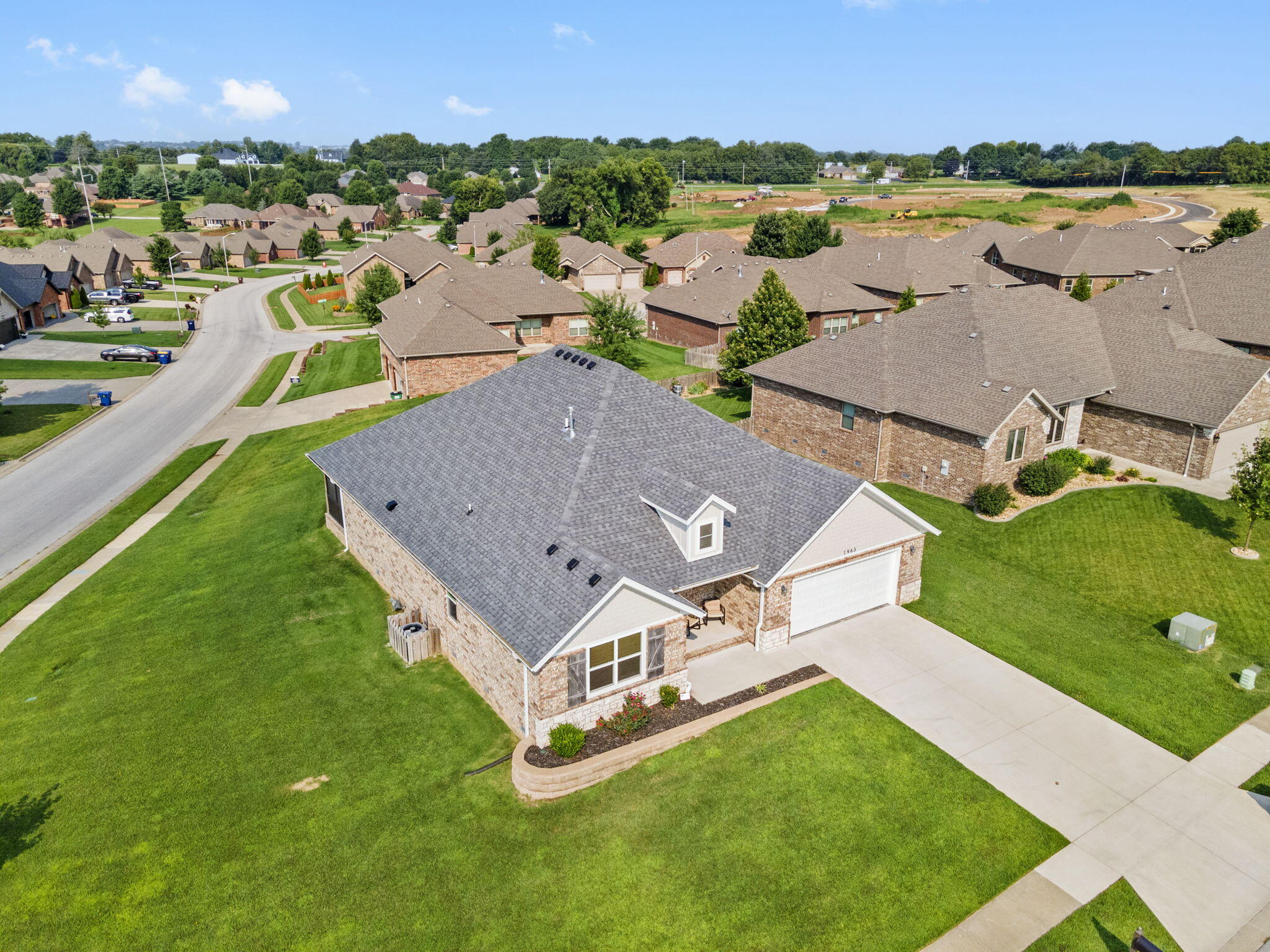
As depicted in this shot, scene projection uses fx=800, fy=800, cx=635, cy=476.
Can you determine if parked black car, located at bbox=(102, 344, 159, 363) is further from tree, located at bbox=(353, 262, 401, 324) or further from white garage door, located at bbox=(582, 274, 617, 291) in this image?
white garage door, located at bbox=(582, 274, 617, 291)

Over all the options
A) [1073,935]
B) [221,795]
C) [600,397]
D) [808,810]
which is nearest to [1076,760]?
[1073,935]

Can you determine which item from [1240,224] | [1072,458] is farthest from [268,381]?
[1240,224]

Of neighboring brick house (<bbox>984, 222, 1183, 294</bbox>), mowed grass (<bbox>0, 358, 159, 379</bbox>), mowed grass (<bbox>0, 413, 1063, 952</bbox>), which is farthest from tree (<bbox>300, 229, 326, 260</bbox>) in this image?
mowed grass (<bbox>0, 413, 1063, 952</bbox>)

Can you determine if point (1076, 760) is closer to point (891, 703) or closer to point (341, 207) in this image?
point (891, 703)

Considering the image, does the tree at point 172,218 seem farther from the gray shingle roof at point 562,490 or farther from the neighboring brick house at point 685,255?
the gray shingle roof at point 562,490

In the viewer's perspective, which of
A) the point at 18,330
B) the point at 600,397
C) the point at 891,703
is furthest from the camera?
the point at 18,330

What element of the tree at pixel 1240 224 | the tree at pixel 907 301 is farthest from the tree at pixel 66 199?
the tree at pixel 1240 224
